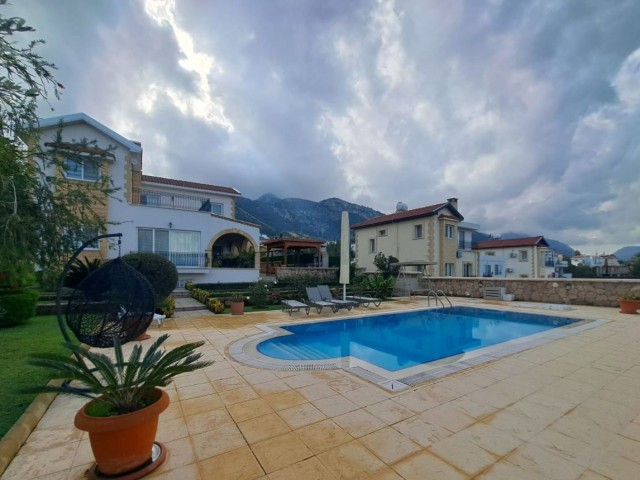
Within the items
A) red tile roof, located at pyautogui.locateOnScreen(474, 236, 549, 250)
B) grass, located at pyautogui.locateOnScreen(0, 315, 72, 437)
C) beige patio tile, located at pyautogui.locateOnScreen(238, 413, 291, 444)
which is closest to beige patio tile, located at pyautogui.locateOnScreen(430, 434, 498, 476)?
beige patio tile, located at pyautogui.locateOnScreen(238, 413, 291, 444)

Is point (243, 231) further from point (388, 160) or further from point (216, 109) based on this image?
point (388, 160)

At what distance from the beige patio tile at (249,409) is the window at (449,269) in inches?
951

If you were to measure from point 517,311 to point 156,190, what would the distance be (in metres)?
23.5

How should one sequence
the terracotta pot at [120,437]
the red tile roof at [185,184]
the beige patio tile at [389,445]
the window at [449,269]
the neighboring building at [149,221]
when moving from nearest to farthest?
the terracotta pot at [120,437] < the beige patio tile at [389,445] < the neighboring building at [149,221] < the red tile roof at [185,184] < the window at [449,269]

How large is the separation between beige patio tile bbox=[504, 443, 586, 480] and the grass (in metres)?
4.24

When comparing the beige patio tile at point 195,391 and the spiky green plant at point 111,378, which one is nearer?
the spiky green plant at point 111,378

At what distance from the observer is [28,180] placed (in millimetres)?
4129

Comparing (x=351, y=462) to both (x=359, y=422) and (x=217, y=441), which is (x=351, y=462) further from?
(x=217, y=441)

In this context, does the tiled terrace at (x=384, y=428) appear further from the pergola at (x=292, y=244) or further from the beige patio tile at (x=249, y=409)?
the pergola at (x=292, y=244)

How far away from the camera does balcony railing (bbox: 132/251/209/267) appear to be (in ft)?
59.9

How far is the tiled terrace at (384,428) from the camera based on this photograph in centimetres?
281

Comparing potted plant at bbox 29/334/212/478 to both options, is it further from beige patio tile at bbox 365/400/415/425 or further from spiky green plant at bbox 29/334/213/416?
beige patio tile at bbox 365/400/415/425

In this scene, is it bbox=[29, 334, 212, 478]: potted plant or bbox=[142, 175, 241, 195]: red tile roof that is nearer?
bbox=[29, 334, 212, 478]: potted plant

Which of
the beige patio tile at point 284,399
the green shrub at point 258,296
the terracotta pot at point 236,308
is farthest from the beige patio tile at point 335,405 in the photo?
the green shrub at point 258,296
